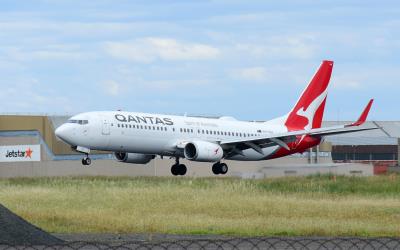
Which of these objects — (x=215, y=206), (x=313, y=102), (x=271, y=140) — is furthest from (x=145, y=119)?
(x=215, y=206)

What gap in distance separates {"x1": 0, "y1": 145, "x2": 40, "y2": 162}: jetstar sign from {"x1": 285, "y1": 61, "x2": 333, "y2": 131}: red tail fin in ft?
74.4

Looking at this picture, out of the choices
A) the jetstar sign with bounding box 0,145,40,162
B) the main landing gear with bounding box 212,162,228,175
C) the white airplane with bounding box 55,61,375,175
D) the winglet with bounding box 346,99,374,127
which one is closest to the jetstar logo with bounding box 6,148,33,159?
the jetstar sign with bounding box 0,145,40,162

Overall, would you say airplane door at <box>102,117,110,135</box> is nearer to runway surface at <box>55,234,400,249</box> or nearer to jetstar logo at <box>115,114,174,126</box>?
jetstar logo at <box>115,114,174,126</box>

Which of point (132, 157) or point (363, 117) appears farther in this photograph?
point (132, 157)

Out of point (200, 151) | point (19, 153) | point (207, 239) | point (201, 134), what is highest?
point (201, 134)

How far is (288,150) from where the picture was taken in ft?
210

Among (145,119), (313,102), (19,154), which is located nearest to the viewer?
(145,119)

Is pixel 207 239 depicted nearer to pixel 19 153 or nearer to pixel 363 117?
pixel 363 117

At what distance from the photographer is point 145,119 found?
5538cm

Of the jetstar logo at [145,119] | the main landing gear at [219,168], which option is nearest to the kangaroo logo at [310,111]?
the main landing gear at [219,168]

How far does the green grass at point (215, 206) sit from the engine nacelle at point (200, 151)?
14.8ft

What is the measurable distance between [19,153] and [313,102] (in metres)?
25.2

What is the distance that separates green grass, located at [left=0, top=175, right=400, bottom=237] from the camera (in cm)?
2959

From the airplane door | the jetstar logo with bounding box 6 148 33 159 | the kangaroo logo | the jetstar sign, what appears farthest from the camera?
the jetstar logo with bounding box 6 148 33 159
